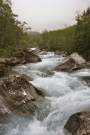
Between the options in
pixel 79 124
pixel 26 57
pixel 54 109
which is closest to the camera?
pixel 79 124

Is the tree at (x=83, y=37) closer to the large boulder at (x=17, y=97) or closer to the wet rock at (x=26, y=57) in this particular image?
the wet rock at (x=26, y=57)

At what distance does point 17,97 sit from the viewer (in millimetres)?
14055

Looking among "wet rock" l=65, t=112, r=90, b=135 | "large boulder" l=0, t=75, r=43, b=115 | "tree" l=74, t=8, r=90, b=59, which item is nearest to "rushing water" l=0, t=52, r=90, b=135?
"wet rock" l=65, t=112, r=90, b=135

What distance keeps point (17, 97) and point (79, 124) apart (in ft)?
14.9

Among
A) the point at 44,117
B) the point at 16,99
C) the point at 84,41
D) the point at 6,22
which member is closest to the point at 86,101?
the point at 44,117

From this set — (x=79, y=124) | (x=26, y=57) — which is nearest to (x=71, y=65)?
(x=26, y=57)

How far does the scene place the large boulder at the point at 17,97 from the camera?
43.7ft

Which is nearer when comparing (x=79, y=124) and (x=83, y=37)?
(x=79, y=124)

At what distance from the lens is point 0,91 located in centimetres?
1391

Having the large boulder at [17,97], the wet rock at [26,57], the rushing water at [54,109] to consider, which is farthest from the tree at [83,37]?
the large boulder at [17,97]

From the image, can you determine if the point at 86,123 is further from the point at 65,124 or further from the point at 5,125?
the point at 5,125

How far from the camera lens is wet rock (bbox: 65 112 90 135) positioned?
400 inches

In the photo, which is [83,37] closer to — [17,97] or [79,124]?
[17,97]

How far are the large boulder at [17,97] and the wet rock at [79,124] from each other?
290cm
